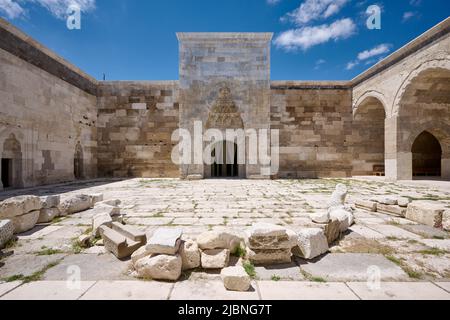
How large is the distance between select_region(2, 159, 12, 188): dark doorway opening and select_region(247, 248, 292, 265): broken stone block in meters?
9.44

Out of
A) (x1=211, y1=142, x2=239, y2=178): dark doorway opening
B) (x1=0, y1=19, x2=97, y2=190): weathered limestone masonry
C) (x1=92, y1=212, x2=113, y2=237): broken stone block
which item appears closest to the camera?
(x1=92, y1=212, x2=113, y2=237): broken stone block

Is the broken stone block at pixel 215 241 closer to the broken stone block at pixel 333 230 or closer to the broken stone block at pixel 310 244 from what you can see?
the broken stone block at pixel 310 244

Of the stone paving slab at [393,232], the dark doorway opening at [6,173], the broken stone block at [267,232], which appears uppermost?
the dark doorway opening at [6,173]

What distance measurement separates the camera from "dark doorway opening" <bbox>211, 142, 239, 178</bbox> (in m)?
11.9

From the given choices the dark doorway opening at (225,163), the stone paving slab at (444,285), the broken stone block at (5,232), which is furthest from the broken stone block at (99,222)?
the dark doorway opening at (225,163)

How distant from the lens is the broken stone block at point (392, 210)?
4293 millimetres

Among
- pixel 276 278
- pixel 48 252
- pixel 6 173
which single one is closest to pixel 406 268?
pixel 276 278

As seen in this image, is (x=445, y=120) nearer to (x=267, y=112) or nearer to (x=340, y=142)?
(x=340, y=142)

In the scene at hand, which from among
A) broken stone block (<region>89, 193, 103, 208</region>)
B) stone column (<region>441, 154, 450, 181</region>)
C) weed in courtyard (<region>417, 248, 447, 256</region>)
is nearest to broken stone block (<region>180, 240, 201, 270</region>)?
weed in courtyard (<region>417, 248, 447, 256</region>)

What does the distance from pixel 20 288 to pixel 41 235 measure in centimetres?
163

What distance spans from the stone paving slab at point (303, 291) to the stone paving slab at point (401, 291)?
0.38 feet

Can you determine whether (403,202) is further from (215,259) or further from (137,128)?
(137,128)

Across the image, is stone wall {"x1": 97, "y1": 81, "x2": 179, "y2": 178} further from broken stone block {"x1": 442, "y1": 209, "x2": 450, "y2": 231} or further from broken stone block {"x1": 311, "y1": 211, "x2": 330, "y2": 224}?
broken stone block {"x1": 442, "y1": 209, "x2": 450, "y2": 231}

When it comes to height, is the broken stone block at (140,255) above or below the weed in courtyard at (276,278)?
above
